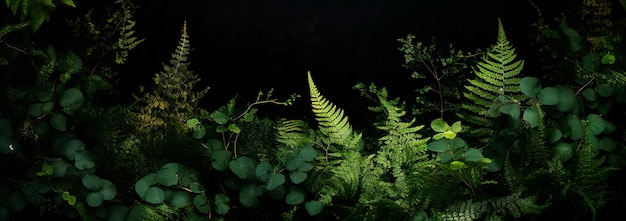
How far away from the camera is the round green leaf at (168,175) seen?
2.93 meters

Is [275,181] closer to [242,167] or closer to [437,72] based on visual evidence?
[242,167]

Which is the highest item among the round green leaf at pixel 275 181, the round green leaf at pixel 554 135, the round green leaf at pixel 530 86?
the round green leaf at pixel 530 86

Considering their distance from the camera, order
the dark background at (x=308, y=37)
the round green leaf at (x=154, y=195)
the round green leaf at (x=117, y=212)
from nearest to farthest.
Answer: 1. the round green leaf at (x=154, y=195)
2. the round green leaf at (x=117, y=212)
3. the dark background at (x=308, y=37)

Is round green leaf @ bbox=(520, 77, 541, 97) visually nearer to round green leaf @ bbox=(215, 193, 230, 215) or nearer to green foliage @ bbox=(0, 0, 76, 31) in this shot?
round green leaf @ bbox=(215, 193, 230, 215)

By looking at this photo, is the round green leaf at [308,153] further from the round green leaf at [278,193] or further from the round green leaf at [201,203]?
the round green leaf at [201,203]

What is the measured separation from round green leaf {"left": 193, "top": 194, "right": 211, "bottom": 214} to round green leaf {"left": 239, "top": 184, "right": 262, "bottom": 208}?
186 millimetres

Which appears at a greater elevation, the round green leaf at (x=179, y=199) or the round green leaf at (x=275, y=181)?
the round green leaf at (x=275, y=181)

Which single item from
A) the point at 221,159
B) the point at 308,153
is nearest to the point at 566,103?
the point at 308,153

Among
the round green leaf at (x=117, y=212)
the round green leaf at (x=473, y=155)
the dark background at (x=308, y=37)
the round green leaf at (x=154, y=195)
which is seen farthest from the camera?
the dark background at (x=308, y=37)

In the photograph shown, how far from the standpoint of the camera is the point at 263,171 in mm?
2885

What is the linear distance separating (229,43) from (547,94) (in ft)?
6.02

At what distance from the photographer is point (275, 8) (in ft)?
11.4

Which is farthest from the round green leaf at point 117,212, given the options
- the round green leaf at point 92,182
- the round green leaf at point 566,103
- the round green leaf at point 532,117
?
the round green leaf at point 566,103

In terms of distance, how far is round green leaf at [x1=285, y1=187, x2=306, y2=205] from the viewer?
2.85 m
